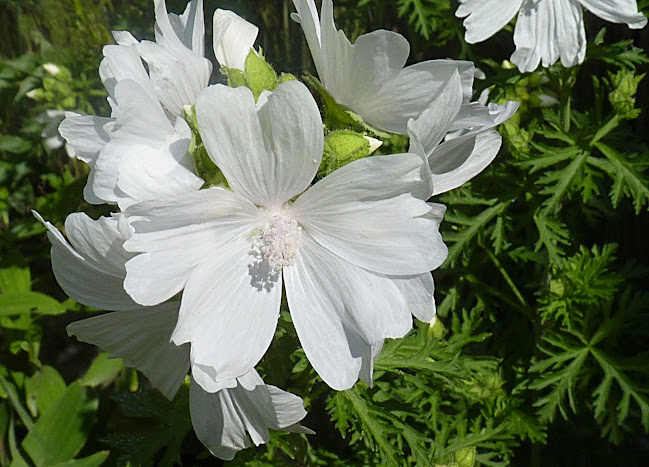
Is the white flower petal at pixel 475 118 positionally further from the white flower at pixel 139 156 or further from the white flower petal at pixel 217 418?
the white flower petal at pixel 217 418

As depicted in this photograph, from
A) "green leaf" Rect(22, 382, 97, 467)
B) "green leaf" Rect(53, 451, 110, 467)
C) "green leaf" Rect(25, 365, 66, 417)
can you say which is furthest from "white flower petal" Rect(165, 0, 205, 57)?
"green leaf" Rect(25, 365, 66, 417)

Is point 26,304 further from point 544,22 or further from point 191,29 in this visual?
point 544,22

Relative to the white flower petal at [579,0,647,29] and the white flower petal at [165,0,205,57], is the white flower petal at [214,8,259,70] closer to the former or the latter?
the white flower petal at [165,0,205,57]

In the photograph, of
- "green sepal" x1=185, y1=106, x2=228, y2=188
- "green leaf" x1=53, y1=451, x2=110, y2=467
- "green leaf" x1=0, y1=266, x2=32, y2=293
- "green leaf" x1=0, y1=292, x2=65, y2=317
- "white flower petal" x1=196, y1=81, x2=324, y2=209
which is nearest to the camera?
"white flower petal" x1=196, y1=81, x2=324, y2=209

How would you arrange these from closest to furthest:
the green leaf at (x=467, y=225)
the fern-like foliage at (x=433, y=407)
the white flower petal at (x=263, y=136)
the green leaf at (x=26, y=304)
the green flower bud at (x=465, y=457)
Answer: the white flower petal at (x=263, y=136) < the fern-like foliage at (x=433, y=407) < the green flower bud at (x=465, y=457) < the green leaf at (x=467, y=225) < the green leaf at (x=26, y=304)

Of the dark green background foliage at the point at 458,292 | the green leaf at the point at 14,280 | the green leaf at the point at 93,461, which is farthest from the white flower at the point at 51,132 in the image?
the green leaf at the point at 93,461

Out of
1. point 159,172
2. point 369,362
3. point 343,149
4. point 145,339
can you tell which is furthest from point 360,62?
point 145,339

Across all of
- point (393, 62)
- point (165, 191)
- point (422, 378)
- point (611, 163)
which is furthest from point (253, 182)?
point (611, 163)
